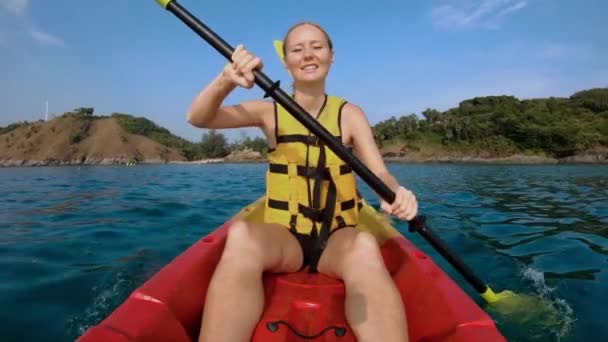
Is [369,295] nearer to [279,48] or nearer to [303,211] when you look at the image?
[303,211]

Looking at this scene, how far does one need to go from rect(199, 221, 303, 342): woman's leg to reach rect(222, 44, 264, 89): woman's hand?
0.65m

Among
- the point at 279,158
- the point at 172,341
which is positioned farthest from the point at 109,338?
the point at 279,158

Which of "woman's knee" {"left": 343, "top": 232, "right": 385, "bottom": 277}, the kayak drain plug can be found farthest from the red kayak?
"woman's knee" {"left": 343, "top": 232, "right": 385, "bottom": 277}

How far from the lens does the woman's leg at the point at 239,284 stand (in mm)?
1512

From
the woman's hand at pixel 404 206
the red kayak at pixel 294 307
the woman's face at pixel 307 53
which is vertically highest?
the woman's face at pixel 307 53

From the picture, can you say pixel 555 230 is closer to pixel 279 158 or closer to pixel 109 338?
pixel 279 158

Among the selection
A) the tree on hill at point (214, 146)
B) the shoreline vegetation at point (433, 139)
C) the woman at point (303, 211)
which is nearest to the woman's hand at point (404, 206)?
the woman at point (303, 211)

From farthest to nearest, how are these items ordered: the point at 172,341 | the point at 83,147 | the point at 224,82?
the point at 83,147, the point at 224,82, the point at 172,341

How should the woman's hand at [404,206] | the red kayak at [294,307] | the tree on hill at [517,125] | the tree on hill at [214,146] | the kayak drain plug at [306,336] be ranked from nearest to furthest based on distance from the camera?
1. the red kayak at [294,307]
2. the kayak drain plug at [306,336]
3. the woman's hand at [404,206]
4. the tree on hill at [517,125]
5. the tree on hill at [214,146]

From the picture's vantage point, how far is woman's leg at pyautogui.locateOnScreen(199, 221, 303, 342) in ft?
4.96

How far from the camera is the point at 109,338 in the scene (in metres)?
1.29

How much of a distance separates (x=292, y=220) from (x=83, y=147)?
97.3 metres

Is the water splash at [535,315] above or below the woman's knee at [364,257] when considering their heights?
below

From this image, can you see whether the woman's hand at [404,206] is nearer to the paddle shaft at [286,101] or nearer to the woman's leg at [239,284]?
the paddle shaft at [286,101]
